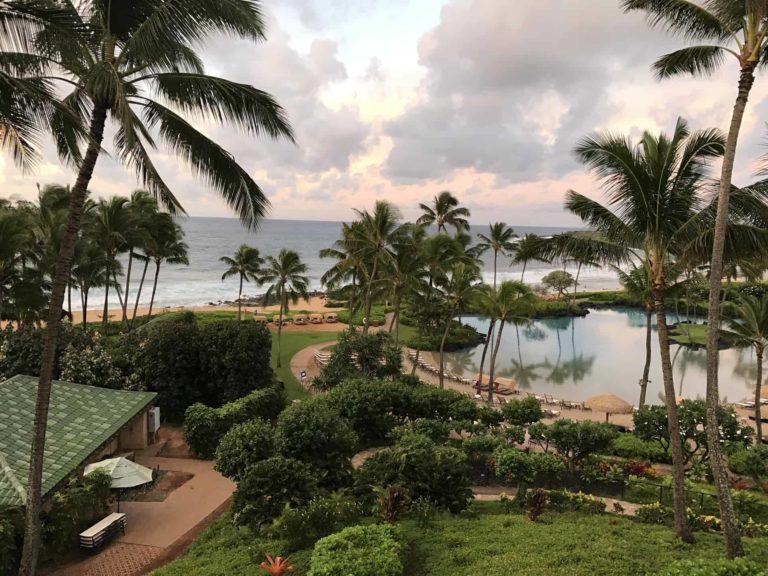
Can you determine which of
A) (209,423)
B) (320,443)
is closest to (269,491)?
(320,443)

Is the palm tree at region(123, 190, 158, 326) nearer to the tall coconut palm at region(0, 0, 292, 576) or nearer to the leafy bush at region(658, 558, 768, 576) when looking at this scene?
the tall coconut palm at region(0, 0, 292, 576)

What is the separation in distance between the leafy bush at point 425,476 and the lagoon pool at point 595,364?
17.4m

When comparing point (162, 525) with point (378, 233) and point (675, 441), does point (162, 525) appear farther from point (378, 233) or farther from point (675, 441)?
point (378, 233)

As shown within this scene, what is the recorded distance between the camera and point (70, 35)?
6133 millimetres

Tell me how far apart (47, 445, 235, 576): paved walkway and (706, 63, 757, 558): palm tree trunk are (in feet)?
31.1

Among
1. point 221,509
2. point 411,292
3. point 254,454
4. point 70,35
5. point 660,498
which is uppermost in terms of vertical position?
point 70,35

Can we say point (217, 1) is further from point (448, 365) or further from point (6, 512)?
point (448, 365)

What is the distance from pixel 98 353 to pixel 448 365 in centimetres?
2048

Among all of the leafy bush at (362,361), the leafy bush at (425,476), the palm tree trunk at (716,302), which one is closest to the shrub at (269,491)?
the leafy bush at (425,476)

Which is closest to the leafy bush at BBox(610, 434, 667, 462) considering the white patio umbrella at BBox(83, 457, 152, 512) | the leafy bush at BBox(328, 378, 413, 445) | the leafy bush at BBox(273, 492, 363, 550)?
the leafy bush at BBox(328, 378, 413, 445)

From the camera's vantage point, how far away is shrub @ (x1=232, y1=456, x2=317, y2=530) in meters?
8.83

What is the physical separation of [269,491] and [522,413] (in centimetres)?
879

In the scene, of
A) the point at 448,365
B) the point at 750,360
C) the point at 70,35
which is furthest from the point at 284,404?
the point at 750,360

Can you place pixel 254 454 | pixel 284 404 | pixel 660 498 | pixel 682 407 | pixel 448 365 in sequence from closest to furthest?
1. pixel 254 454
2. pixel 660 498
3. pixel 682 407
4. pixel 284 404
5. pixel 448 365
